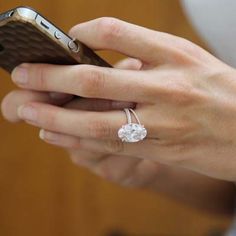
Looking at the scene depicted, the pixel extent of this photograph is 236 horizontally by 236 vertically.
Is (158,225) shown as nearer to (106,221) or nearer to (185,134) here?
(106,221)

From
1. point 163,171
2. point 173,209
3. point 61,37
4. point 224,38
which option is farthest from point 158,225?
point 61,37

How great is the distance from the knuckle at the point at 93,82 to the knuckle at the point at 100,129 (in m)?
0.03

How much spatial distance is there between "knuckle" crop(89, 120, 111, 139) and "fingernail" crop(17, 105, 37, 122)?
68mm

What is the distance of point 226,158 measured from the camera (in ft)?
1.63

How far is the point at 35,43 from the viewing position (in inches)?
17.7

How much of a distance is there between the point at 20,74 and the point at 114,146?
0.38 feet

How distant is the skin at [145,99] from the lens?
452mm

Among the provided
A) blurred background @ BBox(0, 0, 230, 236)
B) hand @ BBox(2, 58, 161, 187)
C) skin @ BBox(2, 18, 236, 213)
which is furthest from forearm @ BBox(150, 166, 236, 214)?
blurred background @ BBox(0, 0, 230, 236)

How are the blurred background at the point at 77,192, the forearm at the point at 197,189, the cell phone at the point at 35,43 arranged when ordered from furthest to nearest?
the blurred background at the point at 77,192 → the forearm at the point at 197,189 → the cell phone at the point at 35,43

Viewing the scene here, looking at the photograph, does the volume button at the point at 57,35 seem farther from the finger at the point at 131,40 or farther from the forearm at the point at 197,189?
the forearm at the point at 197,189

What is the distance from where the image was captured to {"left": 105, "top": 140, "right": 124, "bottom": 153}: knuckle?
49 cm

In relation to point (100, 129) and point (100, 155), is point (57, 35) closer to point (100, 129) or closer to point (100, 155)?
point (100, 129)

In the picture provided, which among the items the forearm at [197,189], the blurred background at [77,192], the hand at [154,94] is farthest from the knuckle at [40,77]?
the blurred background at [77,192]

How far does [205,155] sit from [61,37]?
181mm
